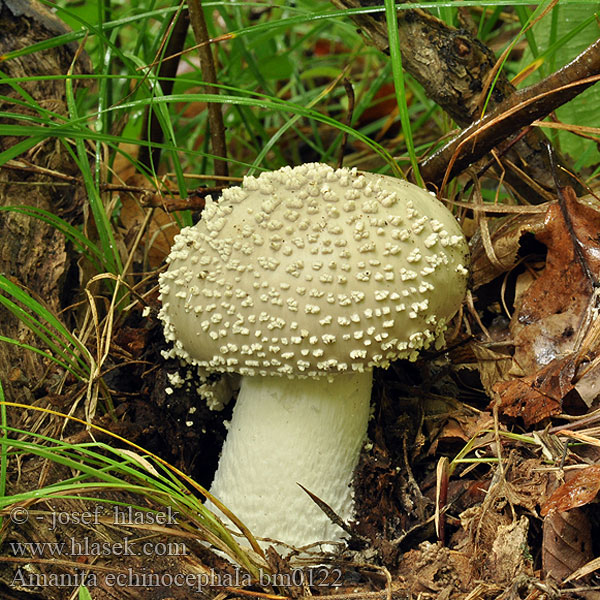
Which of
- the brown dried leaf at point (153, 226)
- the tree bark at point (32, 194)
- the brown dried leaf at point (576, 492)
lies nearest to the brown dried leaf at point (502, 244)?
the brown dried leaf at point (576, 492)

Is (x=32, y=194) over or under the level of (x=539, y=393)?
over

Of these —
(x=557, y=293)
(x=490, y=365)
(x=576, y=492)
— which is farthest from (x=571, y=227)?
(x=576, y=492)

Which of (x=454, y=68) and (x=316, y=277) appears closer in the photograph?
(x=316, y=277)

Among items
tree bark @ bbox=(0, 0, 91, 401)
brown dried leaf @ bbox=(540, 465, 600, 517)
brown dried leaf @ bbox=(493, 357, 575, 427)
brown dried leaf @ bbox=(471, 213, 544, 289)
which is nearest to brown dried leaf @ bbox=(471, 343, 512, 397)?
brown dried leaf @ bbox=(493, 357, 575, 427)

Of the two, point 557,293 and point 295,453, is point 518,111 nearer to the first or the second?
point 557,293

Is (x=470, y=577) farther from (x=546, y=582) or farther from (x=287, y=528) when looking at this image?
(x=287, y=528)

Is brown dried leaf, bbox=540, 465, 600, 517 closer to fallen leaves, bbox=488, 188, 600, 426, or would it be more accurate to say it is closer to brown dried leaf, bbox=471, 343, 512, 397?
fallen leaves, bbox=488, 188, 600, 426

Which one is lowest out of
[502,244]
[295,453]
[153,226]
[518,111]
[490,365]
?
[295,453]
